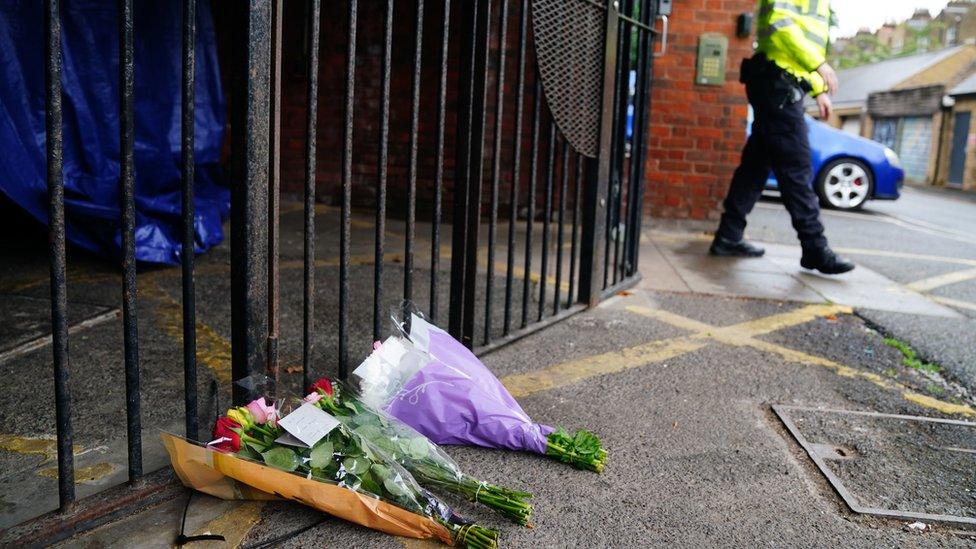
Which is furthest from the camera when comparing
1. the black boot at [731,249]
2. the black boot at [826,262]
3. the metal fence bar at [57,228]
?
the black boot at [731,249]

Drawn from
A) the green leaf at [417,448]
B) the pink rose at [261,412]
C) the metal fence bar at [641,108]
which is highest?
the metal fence bar at [641,108]

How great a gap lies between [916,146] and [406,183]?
2822 cm

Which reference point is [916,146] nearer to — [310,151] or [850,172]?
[850,172]

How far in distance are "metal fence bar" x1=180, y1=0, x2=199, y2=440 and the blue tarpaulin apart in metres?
2.25

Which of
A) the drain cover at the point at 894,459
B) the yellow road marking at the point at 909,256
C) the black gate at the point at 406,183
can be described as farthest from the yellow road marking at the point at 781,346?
the yellow road marking at the point at 909,256

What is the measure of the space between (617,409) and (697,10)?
4935 millimetres

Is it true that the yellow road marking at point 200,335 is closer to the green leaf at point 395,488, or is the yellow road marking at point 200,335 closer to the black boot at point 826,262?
the green leaf at point 395,488

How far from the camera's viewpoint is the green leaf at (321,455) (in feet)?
6.24

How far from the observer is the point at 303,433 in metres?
1.93

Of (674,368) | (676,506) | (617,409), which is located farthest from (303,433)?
(674,368)

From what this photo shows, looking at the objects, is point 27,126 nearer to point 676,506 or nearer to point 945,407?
point 676,506

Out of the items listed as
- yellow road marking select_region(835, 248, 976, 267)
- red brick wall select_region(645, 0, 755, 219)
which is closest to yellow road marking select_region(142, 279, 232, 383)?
red brick wall select_region(645, 0, 755, 219)

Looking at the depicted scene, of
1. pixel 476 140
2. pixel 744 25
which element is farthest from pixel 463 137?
pixel 744 25

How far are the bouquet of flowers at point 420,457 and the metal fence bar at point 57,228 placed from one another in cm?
61
